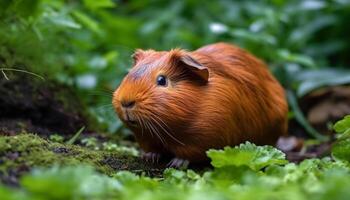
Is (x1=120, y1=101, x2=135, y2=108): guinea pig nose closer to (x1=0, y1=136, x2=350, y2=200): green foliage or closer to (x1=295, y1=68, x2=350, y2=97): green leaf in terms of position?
(x1=0, y1=136, x2=350, y2=200): green foliage

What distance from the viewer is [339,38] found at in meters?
6.88

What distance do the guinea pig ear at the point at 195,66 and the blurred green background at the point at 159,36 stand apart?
3.21 ft

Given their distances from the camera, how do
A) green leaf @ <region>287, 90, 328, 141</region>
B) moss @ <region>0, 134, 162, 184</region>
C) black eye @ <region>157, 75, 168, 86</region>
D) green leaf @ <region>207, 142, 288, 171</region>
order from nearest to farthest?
moss @ <region>0, 134, 162, 184</region> → green leaf @ <region>207, 142, 288, 171</region> → black eye @ <region>157, 75, 168, 86</region> → green leaf @ <region>287, 90, 328, 141</region>

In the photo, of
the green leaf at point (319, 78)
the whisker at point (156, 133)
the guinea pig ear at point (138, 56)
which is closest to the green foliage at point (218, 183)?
the whisker at point (156, 133)

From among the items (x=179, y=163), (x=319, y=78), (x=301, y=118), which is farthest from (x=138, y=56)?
(x=319, y=78)

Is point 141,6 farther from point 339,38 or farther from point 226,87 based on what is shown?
point 226,87

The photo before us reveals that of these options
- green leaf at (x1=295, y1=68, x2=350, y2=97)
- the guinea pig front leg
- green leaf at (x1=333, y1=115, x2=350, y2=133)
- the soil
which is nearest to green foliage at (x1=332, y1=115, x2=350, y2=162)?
green leaf at (x1=333, y1=115, x2=350, y2=133)

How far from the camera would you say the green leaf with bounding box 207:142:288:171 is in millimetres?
2674

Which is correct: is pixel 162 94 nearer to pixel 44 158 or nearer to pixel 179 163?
pixel 179 163

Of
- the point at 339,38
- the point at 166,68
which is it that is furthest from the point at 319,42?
the point at 166,68

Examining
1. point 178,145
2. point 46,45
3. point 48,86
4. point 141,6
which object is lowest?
point 178,145

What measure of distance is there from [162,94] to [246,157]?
2.67 ft

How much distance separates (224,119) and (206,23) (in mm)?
3639

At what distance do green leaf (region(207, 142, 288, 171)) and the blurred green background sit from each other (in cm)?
169
